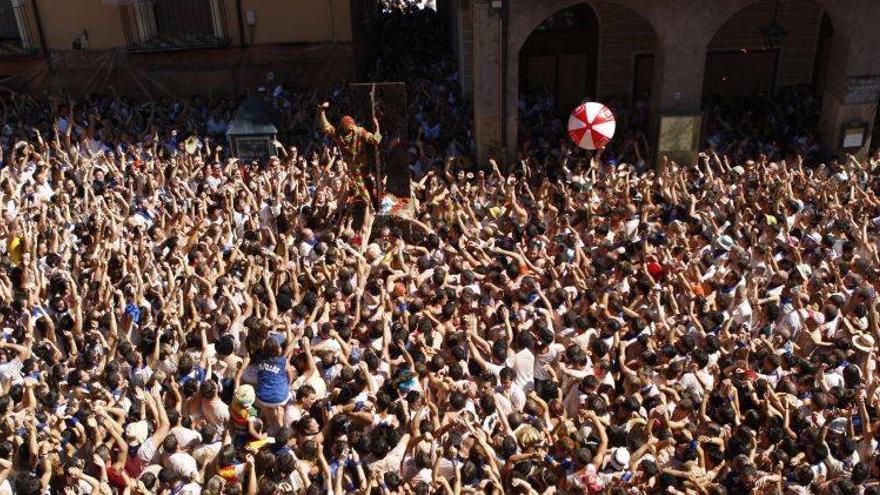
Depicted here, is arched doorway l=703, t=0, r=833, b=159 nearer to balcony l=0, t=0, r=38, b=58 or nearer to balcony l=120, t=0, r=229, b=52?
balcony l=120, t=0, r=229, b=52

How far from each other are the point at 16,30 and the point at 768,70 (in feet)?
52.8

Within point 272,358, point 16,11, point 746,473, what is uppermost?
point 16,11

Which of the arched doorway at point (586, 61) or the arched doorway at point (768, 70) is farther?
the arched doorway at point (586, 61)

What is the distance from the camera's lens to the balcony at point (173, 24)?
56.1ft

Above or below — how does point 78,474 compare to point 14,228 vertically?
below

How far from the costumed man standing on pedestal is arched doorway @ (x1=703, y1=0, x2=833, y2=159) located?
6.65 meters

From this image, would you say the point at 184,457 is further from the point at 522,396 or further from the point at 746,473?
the point at 746,473

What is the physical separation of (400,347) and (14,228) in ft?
18.4

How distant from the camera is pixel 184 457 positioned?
6.41 metres

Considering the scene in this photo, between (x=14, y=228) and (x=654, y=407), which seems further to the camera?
(x=14, y=228)

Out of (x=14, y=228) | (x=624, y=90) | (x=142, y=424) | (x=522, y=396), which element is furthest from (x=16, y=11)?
(x=522, y=396)

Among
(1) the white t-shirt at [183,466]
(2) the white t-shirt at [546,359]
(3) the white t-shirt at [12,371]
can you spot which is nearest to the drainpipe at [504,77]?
(2) the white t-shirt at [546,359]

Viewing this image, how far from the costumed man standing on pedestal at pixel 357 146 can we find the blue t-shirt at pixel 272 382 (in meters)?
4.30

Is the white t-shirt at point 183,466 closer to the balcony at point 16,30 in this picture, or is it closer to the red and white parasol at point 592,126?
the red and white parasol at point 592,126
